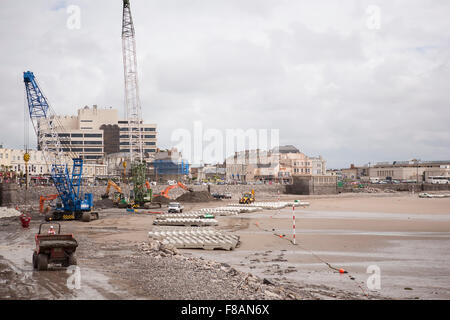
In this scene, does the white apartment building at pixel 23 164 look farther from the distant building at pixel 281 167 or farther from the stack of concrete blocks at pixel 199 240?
the stack of concrete blocks at pixel 199 240

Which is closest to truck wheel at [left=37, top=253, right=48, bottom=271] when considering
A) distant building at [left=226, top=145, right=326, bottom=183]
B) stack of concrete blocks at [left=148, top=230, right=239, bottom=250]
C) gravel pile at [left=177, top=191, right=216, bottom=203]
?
stack of concrete blocks at [left=148, top=230, right=239, bottom=250]

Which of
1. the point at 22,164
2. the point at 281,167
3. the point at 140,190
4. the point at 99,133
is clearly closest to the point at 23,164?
the point at 22,164

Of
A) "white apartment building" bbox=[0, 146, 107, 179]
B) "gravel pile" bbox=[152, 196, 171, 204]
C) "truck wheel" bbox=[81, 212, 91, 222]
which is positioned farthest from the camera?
"white apartment building" bbox=[0, 146, 107, 179]

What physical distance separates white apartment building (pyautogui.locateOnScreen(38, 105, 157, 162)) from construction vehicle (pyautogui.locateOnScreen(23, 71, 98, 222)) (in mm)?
116308

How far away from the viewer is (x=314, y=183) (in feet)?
456

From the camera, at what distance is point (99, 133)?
606ft

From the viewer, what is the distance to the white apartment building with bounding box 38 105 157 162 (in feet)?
600

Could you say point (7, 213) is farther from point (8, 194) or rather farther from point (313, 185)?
point (313, 185)

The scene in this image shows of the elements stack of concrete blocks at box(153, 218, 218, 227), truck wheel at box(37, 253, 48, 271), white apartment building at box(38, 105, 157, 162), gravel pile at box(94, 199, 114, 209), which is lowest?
gravel pile at box(94, 199, 114, 209)

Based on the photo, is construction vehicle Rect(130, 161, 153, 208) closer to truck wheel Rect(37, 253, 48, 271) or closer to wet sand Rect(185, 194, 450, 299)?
wet sand Rect(185, 194, 450, 299)

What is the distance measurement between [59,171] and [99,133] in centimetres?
12754
